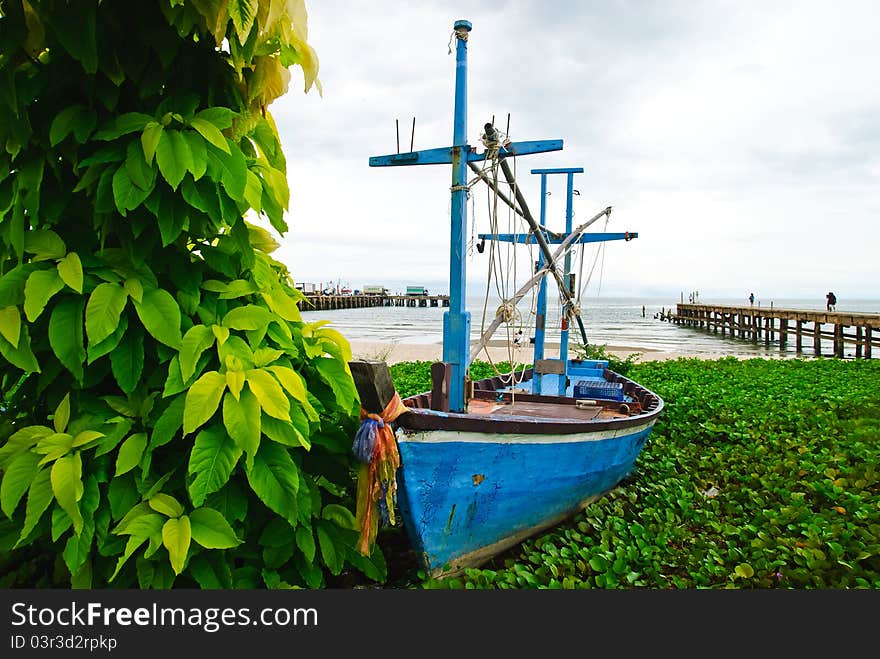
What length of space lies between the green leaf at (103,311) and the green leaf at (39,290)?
123 mm

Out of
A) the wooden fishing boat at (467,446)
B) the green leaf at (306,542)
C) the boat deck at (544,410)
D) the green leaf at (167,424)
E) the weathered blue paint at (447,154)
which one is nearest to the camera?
the green leaf at (167,424)

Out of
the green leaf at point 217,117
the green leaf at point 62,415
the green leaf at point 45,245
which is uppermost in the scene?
the green leaf at point 217,117

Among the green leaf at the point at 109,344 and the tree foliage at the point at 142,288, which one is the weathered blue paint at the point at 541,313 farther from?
the green leaf at the point at 109,344

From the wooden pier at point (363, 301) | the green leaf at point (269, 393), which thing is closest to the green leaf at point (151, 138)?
the green leaf at point (269, 393)

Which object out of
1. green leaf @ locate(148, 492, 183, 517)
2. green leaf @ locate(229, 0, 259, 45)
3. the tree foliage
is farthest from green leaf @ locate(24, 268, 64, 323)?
green leaf @ locate(229, 0, 259, 45)

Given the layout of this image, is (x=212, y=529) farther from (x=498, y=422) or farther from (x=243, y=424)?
(x=498, y=422)

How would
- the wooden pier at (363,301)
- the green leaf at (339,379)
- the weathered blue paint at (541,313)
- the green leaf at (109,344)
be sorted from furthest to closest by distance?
the wooden pier at (363,301)
the weathered blue paint at (541,313)
the green leaf at (339,379)
the green leaf at (109,344)

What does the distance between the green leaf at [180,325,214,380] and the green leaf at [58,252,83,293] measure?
0.41 m

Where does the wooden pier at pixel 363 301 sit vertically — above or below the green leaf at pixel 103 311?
above

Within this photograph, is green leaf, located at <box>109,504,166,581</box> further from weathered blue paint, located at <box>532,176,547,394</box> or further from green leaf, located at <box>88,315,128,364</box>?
weathered blue paint, located at <box>532,176,547,394</box>

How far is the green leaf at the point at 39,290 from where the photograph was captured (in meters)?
2.04

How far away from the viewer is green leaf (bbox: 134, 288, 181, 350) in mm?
2232

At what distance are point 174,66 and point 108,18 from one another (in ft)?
0.92

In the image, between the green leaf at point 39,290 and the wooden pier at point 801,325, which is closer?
the green leaf at point 39,290
